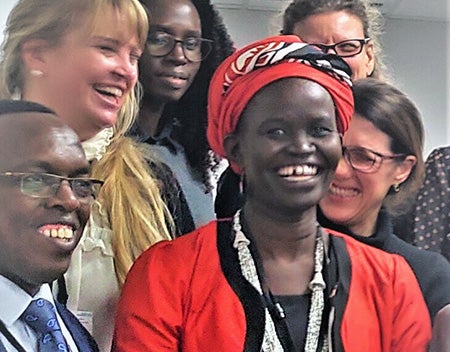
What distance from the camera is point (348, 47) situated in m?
0.78

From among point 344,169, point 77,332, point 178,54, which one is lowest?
point 77,332

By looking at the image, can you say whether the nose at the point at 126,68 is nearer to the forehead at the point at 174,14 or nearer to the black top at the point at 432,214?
the forehead at the point at 174,14

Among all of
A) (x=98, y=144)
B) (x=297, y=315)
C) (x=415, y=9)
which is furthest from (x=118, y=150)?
(x=415, y=9)

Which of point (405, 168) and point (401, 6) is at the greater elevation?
point (401, 6)

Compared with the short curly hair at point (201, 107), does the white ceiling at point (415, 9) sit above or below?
above

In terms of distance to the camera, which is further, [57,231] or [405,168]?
[405,168]

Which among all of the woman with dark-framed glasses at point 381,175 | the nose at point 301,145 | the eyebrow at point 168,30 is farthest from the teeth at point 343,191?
the eyebrow at point 168,30

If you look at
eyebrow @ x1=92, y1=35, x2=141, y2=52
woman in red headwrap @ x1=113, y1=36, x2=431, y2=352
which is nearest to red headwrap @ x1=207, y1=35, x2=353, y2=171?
woman in red headwrap @ x1=113, y1=36, x2=431, y2=352

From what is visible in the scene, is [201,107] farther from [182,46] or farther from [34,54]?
[34,54]

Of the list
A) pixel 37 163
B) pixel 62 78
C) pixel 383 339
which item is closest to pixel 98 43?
pixel 62 78

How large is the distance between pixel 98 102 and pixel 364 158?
274 millimetres

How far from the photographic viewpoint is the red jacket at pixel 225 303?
2.07 ft

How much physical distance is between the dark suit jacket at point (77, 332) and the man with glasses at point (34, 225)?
1cm

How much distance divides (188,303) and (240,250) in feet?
0.22
